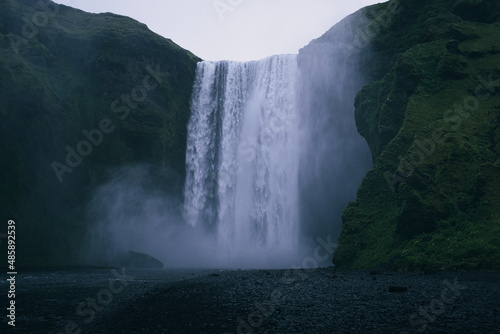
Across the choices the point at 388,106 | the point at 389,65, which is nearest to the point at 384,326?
the point at 388,106

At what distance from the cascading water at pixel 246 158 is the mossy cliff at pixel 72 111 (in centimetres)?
267

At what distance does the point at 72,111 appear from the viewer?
131ft

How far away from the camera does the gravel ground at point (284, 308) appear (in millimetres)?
8586

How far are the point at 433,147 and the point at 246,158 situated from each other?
25361 millimetres

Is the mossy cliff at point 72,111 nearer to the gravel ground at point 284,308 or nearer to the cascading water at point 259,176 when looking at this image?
the cascading water at point 259,176

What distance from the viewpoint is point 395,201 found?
81.6 feet

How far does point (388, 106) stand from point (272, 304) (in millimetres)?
22081

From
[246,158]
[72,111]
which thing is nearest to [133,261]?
[72,111]

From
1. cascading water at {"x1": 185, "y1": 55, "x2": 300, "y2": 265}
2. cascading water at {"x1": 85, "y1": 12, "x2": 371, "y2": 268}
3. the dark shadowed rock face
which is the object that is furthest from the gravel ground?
cascading water at {"x1": 185, "y1": 55, "x2": 300, "y2": 265}

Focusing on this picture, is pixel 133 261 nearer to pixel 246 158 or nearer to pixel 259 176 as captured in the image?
pixel 259 176

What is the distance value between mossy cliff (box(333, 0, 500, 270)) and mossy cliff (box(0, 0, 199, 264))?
24.4 meters

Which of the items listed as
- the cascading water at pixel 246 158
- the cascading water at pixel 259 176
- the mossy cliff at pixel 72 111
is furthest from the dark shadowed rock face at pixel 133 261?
the cascading water at pixel 246 158

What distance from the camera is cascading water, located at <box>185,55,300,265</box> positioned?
42625 mm

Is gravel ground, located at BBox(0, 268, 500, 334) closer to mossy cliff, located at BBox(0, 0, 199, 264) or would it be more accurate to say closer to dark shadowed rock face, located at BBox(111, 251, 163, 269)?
mossy cliff, located at BBox(0, 0, 199, 264)
